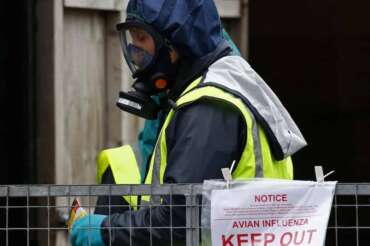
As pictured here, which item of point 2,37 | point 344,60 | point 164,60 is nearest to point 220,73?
point 164,60

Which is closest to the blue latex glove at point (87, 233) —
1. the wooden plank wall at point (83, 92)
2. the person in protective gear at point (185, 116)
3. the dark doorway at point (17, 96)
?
the person in protective gear at point (185, 116)

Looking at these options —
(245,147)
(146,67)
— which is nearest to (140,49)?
(146,67)

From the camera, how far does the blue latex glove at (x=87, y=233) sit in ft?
13.5

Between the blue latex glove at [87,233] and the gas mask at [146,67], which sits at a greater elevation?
the gas mask at [146,67]

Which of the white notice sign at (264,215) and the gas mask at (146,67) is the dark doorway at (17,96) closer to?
the gas mask at (146,67)

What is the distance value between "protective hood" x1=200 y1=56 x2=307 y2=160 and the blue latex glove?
0.60 metres

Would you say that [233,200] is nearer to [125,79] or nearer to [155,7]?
[155,7]

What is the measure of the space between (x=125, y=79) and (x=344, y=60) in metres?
1.37

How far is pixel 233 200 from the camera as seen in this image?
3795 mm

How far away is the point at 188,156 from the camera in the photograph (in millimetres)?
4105

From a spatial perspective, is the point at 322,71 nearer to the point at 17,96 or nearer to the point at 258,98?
the point at 17,96

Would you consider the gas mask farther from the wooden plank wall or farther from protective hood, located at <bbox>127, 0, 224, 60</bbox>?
the wooden plank wall

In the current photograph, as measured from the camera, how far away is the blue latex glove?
4.11m

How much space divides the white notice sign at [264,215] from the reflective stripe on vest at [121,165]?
90 cm
